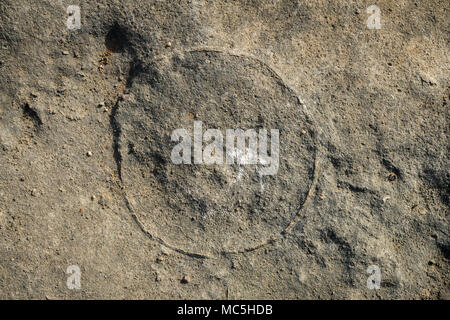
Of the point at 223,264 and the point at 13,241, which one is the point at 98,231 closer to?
the point at 13,241

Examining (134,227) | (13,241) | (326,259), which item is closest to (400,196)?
(326,259)

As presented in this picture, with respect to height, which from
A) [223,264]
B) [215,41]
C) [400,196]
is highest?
[215,41]

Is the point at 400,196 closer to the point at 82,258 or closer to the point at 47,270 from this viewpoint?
the point at 82,258

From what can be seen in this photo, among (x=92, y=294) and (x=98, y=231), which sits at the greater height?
(x=98, y=231)
